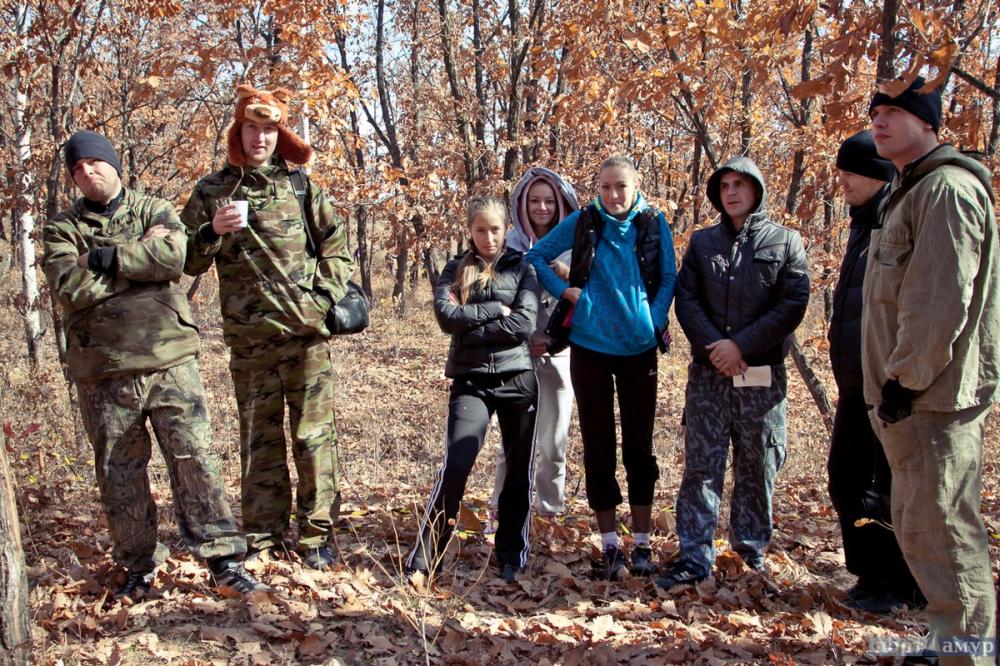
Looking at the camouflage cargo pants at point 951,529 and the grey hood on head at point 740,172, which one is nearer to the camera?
the camouflage cargo pants at point 951,529

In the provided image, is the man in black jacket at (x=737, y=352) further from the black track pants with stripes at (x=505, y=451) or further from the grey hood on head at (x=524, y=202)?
the grey hood on head at (x=524, y=202)

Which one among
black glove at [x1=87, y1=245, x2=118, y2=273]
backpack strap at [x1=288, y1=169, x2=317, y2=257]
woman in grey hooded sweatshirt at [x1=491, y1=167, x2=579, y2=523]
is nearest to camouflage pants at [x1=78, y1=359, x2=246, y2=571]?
black glove at [x1=87, y1=245, x2=118, y2=273]

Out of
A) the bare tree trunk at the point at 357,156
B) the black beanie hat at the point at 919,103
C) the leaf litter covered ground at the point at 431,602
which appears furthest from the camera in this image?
the bare tree trunk at the point at 357,156

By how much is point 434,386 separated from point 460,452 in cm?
762

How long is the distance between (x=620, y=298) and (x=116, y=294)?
265 centimetres

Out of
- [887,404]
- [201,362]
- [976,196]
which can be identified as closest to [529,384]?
[887,404]

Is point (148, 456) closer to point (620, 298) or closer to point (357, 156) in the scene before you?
point (620, 298)

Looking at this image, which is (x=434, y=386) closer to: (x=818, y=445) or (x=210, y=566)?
(x=818, y=445)

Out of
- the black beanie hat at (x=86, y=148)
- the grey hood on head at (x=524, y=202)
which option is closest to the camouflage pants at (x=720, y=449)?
the grey hood on head at (x=524, y=202)

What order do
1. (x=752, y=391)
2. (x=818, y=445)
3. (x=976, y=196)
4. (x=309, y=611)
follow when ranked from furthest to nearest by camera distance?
1. (x=818, y=445)
2. (x=752, y=391)
3. (x=309, y=611)
4. (x=976, y=196)

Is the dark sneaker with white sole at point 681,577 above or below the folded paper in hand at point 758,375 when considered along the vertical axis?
below

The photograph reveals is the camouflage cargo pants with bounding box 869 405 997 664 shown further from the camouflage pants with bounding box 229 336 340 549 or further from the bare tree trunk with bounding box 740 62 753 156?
the bare tree trunk with bounding box 740 62 753 156

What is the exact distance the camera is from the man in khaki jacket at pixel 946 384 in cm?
284

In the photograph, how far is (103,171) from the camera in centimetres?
393
